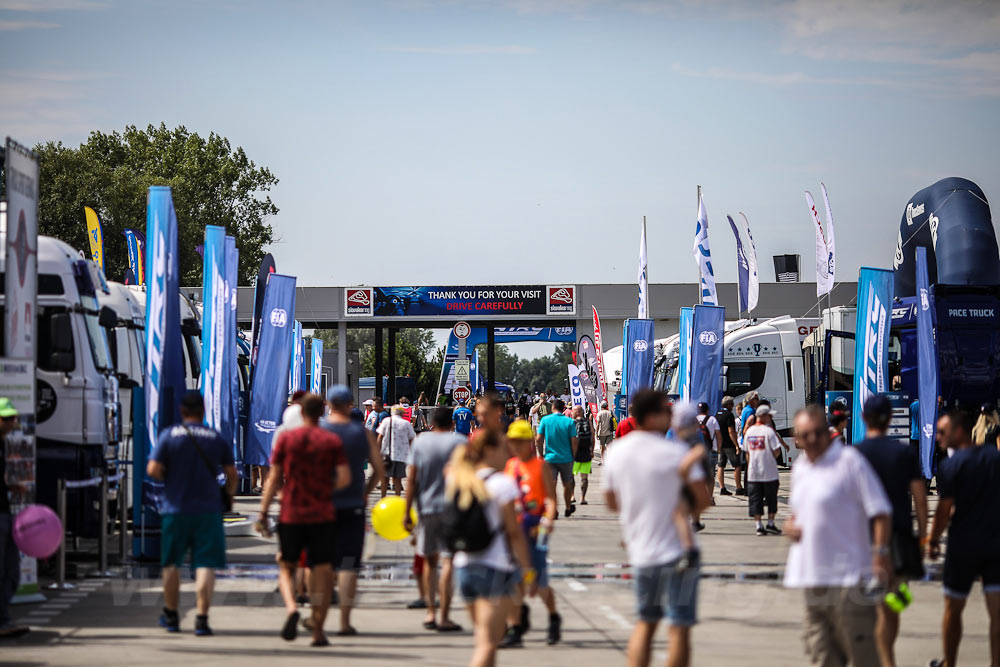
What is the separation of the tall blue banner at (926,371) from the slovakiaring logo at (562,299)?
125 feet

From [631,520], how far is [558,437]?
1244 centimetres

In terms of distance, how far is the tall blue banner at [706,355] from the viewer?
76.0ft

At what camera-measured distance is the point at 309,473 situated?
9.60m

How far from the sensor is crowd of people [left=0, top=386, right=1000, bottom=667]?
7.12 metres

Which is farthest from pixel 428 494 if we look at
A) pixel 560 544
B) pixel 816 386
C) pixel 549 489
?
Answer: pixel 816 386

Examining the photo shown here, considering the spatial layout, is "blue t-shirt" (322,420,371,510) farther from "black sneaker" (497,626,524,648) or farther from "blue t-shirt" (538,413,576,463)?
"blue t-shirt" (538,413,576,463)

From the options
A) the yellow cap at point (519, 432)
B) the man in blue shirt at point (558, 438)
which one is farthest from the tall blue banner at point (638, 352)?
the yellow cap at point (519, 432)

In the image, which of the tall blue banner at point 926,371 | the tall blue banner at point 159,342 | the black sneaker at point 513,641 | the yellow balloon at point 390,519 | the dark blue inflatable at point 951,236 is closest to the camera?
the black sneaker at point 513,641

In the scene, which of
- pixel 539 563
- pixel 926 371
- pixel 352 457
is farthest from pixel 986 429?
pixel 352 457

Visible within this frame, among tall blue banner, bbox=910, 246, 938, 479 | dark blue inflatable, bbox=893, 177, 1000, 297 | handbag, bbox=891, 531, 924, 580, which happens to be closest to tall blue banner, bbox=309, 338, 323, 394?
dark blue inflatable, bbox=893, 177, 1000, 297

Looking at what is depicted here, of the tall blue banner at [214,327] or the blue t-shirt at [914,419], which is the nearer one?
the tall blue banner at [214,327]

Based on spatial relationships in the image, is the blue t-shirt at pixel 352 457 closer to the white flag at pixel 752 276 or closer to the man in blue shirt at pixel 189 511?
the man in blue shirt at pixel 189 511

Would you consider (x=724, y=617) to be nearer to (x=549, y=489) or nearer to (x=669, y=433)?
(x=549, y=489)

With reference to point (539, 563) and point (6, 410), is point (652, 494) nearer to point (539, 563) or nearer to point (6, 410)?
point (539, 563)
